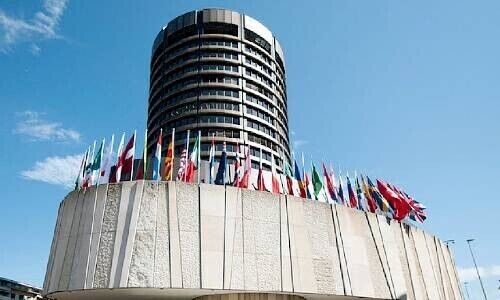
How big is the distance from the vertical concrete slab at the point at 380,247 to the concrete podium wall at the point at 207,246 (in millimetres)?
99

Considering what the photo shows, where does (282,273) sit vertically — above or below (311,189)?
below

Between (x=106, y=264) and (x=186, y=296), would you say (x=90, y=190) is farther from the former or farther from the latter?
(x=186, y=296)

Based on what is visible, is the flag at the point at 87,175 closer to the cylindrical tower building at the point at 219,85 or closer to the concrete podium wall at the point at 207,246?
the concrete podium wall at the point at 207,246

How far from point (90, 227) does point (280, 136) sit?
40.8 meters

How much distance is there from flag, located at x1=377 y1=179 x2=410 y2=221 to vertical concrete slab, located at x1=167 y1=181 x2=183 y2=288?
1405 centimetres

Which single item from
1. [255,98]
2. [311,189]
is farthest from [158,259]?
[255,98]

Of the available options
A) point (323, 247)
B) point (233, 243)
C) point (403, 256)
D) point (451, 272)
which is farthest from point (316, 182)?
point (451, 272)

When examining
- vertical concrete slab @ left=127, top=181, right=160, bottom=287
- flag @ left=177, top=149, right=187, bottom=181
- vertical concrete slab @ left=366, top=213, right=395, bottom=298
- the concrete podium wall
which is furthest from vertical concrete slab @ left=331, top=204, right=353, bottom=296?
vertical concrete slab @ left=127, top=181, right=160, bottom=287

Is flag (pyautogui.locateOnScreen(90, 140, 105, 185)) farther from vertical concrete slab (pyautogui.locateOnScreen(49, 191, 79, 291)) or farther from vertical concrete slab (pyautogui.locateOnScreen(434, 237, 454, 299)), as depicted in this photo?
vertical concrete slab (pyautogui.locateOnScreen(434, 237, 454, 299))

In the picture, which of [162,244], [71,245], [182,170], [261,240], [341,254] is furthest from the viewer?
[182,170]

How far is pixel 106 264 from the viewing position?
18047 millimetres

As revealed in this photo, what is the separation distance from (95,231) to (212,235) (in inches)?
208

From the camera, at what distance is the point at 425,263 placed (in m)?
26.0

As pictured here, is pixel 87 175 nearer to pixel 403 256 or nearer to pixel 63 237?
pixel 63 237
